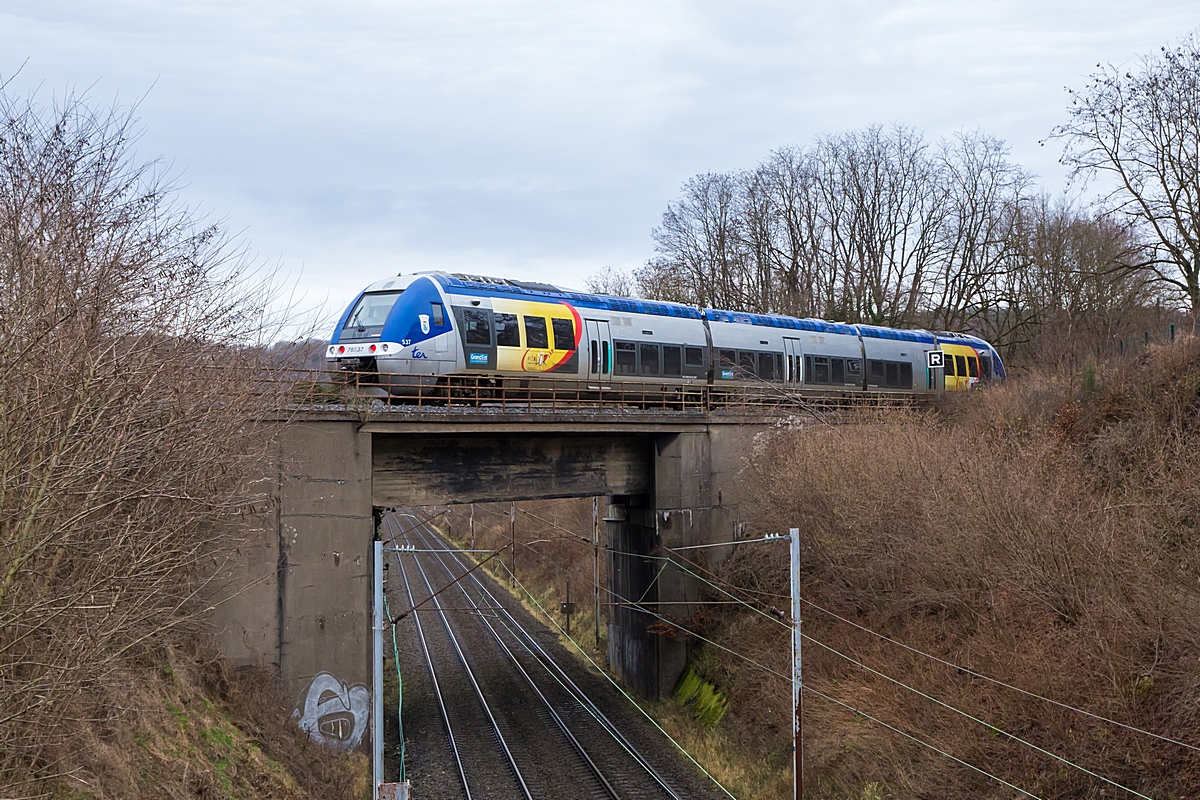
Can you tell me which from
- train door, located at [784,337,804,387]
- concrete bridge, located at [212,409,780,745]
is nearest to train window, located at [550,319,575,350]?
concrete bridge, located at [212,409,780,745]

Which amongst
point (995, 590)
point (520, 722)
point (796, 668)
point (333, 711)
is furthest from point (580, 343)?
point (995, 590)

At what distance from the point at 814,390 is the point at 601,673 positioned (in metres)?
10.9

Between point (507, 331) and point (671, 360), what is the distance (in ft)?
17.6

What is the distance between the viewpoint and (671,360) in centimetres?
2438

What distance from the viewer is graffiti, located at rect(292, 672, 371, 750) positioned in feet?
55.0

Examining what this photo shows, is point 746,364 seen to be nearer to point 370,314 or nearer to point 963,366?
point 370,314

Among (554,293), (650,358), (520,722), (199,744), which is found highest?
(554,293)

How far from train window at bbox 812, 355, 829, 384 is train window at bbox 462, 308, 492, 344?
1193 centimetres

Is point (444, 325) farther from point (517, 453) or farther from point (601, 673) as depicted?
point (601, 673)

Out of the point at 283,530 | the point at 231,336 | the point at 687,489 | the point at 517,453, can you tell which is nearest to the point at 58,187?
the point at 231,336

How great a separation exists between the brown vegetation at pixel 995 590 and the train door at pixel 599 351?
4909 millimetres

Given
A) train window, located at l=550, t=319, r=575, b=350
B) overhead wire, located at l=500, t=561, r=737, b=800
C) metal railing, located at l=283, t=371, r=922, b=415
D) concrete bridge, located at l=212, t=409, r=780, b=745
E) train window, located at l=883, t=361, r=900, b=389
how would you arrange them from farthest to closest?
1. train window, located at l=883, t=361, r=900, b=389
2. train window, located at l=550, t=319, r=575, b=350
3. overhead wire, located at l=500, t=561, r=737, b=800
4. metal railing, located at l=283, t=371, r=922, b=415
5. concrete bridge, located at l=212, t=409, r=780, b=745

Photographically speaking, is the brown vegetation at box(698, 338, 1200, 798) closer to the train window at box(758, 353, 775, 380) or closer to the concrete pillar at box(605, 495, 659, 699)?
the concrete pillar at box(605, 495, 659, 699)

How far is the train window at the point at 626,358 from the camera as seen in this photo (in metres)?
23.2
